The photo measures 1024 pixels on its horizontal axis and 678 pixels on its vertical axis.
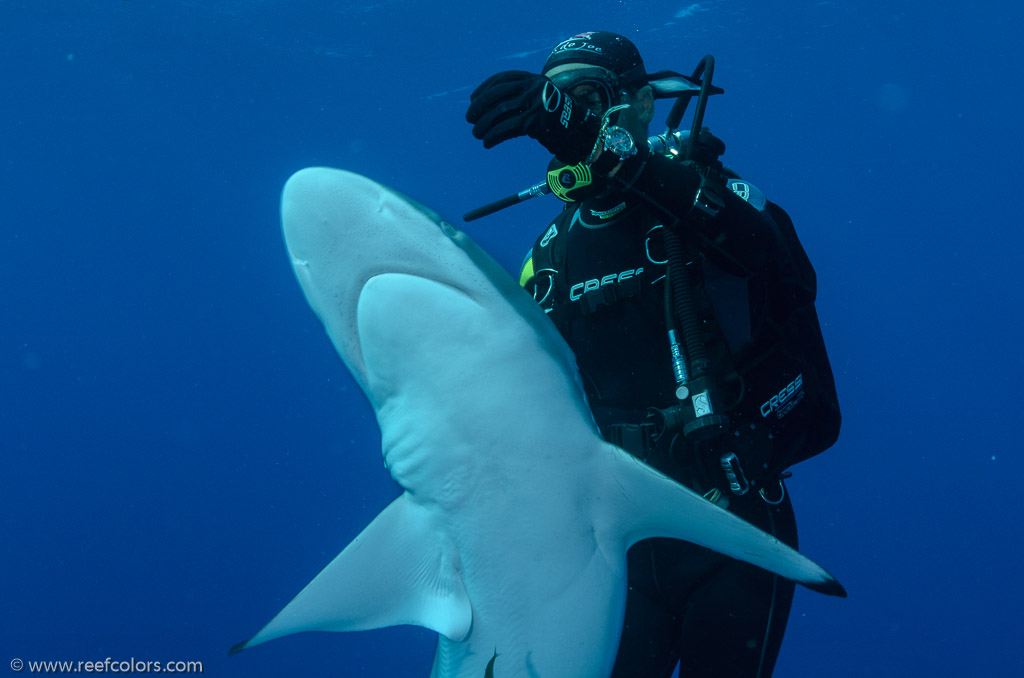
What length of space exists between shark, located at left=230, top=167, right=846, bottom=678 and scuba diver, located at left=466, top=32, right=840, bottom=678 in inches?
19.8

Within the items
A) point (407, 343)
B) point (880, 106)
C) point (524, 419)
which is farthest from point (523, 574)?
point (880, 106)

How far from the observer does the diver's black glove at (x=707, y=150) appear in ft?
8.03

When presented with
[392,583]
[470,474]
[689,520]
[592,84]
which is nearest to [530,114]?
[592,84]

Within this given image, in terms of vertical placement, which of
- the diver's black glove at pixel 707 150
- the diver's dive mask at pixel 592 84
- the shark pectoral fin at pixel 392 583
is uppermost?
the diver's dive mask at pixel 592 84

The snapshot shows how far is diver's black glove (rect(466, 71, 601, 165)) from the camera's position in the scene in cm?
187

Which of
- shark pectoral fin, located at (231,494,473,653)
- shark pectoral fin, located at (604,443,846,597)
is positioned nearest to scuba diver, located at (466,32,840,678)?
shark pectoral fin, located at (604,443,846,597)

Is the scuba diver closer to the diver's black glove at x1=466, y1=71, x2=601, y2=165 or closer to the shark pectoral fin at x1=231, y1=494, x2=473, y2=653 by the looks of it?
the diver's black glove at x1=466, y1=71, x2=601, y2=165

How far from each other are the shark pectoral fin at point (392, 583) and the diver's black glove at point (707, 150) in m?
1.61

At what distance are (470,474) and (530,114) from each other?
1.00 meters

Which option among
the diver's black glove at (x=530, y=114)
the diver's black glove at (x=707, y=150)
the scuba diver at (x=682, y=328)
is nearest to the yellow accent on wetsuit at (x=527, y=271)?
the scuba diver at (x=682, y=328)

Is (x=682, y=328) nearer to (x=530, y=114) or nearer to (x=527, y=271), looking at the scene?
(x=530, y=114)

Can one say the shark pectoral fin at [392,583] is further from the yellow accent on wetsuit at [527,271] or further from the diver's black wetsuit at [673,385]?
the yellow accent on wetsuit at [527,271]

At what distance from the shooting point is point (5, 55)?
21000 mm

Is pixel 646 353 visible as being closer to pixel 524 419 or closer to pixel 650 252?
pixel 650 252
